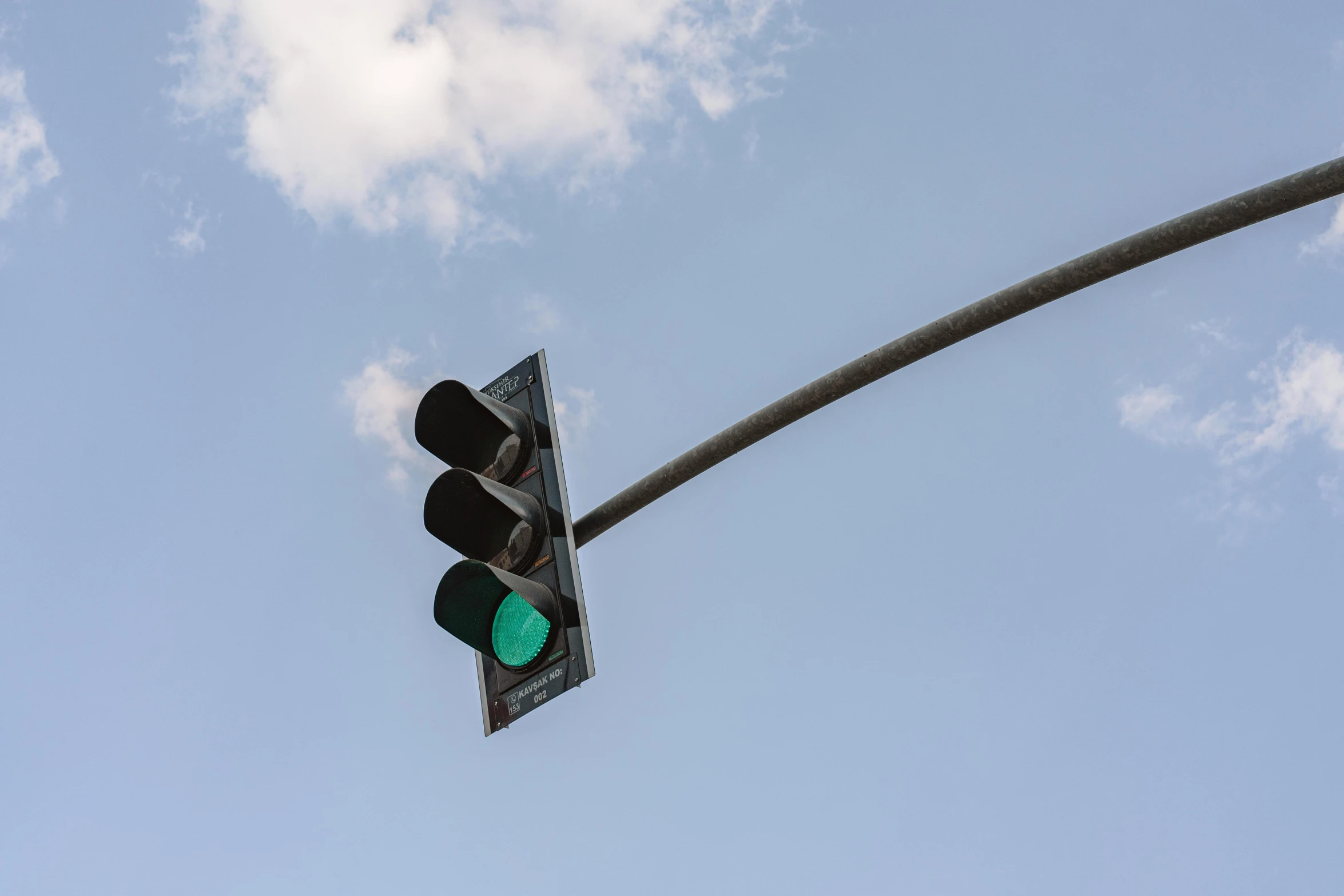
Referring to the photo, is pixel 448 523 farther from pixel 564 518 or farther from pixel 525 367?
pixel 525 367

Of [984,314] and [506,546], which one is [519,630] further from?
[984,314]

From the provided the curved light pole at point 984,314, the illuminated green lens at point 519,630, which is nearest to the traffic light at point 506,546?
the illuminated green lens at point 519,630

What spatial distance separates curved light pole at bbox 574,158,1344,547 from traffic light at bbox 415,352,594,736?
0.63 feet

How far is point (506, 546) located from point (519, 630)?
332mm

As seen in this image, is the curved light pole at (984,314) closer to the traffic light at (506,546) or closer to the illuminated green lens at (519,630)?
the traffic light at (506,546)

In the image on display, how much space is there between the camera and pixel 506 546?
4.20 m

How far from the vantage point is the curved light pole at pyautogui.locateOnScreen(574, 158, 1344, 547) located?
Result: 3207 millimetres

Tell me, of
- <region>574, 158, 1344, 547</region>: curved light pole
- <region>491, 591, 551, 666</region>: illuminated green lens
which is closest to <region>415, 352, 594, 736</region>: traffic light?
<region>491, 591, 551, 666</region>: illuminated green lens

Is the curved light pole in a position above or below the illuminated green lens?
above

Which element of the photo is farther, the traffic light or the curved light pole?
the traffic light

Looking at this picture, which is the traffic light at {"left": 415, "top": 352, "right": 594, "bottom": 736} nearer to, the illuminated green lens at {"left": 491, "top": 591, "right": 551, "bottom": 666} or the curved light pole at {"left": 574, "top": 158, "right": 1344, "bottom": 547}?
the illuminated green lens at {"left": 491, "top": 591, "right": 551, "bottom": 666}

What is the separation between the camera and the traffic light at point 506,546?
13.0 ft

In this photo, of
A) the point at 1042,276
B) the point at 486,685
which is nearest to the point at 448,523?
the point at 486,685

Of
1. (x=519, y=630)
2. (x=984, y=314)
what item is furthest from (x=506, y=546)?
(x=984, y=314)
